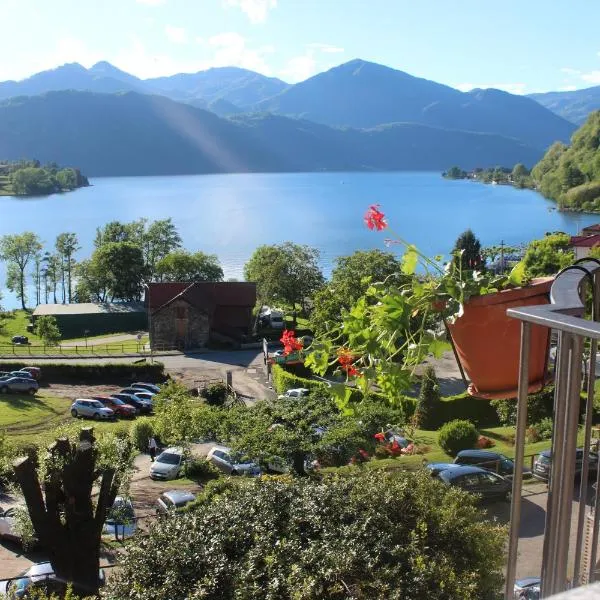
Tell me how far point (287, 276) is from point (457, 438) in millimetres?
32236

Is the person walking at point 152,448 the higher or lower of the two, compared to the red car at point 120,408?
higher

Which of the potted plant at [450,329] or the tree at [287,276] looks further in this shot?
the tree at [287,276]

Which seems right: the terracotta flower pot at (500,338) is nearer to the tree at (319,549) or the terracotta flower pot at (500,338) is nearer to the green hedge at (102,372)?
the tree at (319,549)

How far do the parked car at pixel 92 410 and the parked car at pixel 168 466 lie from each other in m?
9.27

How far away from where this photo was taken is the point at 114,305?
63.5 metres

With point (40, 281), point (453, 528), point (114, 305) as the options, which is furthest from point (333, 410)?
point (40, 281)

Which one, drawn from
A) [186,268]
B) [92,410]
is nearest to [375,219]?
[92,410]

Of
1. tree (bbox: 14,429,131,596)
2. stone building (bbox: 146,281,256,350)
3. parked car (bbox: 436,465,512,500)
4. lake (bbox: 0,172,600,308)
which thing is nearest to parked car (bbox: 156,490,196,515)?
tree (bbox: 14,429,131,596)

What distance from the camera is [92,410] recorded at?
30469 mm

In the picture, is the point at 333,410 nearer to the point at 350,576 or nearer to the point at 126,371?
the point at 350,576

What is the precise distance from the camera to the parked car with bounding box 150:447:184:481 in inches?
833

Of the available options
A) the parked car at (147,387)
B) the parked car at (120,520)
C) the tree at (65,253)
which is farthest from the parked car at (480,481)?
the tree at (65,253)

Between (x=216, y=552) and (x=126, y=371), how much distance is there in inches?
1284

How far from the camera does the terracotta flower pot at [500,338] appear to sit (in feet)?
9.73
